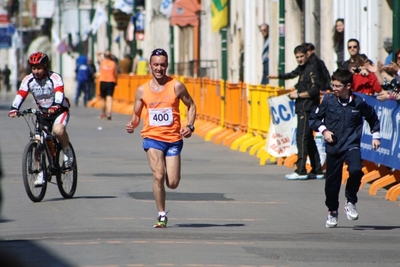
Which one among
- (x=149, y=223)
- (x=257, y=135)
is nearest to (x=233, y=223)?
(x=149, y=223)

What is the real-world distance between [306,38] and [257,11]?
3838 mm

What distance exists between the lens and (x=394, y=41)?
624 inches

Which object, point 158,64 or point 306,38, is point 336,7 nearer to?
point 306,38

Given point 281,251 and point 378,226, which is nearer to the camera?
point 281,251

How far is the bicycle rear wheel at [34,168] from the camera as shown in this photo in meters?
13.0

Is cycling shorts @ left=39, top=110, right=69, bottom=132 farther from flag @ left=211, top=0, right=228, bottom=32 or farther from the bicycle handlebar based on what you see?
flag @ left=211, top=0, right=228, bottom=32

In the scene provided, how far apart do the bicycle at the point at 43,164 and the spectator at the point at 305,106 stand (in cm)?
372

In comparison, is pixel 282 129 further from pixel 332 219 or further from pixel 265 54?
pixel 332 219

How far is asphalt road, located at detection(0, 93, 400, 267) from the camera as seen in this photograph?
9.02 meters

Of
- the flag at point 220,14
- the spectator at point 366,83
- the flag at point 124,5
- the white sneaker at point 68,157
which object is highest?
the flag at point 124,5

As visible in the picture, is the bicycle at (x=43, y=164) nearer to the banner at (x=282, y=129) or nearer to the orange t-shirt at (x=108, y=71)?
the banner at (x=282, y=129)

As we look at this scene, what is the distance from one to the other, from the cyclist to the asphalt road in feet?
2.32

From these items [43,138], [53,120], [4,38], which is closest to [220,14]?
[53,120]

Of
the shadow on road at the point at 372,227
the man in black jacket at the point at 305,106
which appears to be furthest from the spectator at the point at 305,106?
the shadow on road at the point at 372,227
